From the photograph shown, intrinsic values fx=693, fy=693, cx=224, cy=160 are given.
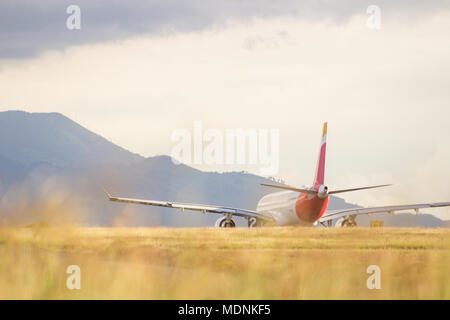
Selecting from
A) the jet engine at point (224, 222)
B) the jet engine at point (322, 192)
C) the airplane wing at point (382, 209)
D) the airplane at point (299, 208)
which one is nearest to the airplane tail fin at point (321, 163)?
the airplane at point (299, 208)

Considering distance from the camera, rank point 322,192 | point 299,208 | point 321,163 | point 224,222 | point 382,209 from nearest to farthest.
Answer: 1. point 322,192
2. point 299,208
3. point 321,163
4. point 382,209
5. point 224,222

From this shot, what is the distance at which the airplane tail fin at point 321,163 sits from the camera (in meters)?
65.7

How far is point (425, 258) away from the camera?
2688 cm

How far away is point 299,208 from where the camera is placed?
2621 inches

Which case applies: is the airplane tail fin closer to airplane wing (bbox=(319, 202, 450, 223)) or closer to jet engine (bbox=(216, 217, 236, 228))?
airplane wing (bbox=(319, 202, 450, 223))

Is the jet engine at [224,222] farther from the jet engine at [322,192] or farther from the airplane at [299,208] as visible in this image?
the jet engine at [322,192]

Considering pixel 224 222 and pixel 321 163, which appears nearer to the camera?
pixel 321 163

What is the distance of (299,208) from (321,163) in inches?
192

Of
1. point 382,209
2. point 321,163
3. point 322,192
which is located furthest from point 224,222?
point 382,209

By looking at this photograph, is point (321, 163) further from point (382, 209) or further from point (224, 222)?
point (224, 222)

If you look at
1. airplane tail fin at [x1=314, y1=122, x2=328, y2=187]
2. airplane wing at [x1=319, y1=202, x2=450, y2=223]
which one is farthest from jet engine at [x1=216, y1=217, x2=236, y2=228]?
airplane tail fin at [x1=314, y1=122, x2=328, y2=187]
